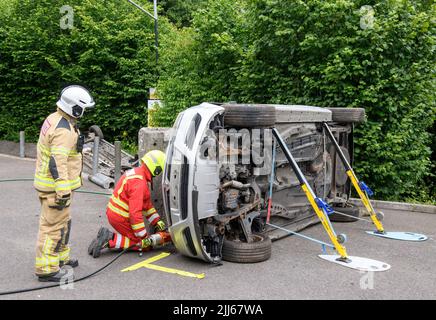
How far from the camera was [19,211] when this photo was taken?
334 inches

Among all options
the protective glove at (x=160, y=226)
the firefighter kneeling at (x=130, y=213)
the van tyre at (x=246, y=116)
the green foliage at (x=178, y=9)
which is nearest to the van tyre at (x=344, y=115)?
the van tyre at (x=246, y=116)

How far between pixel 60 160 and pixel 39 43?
15401mm

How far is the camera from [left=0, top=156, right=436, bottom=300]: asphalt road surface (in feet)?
15.4

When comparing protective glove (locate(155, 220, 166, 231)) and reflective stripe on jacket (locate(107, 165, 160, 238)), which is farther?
protective glove (locate(155, 220, 166, 231))

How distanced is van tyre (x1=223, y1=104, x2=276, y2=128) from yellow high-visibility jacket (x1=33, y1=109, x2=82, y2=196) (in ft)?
5.66

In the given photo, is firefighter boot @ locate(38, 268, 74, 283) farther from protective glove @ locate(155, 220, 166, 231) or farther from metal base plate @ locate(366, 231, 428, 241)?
metal base plate @ locate(366, 231, 428, 241)

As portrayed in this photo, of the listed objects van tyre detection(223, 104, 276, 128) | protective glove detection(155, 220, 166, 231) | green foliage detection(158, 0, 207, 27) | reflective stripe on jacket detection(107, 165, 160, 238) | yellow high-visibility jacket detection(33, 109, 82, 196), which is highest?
green foliage detection(158, 0, 207, 27)

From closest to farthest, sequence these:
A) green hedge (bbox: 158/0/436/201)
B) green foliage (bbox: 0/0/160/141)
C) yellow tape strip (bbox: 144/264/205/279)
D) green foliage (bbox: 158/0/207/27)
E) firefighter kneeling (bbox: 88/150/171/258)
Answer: yellow tape strip (bbox: 144/264/205/279), firefighter kneeling (bbox: 88/150/171/258), green hedge (bbox: 158/0/436/201), green foliage (bbox: 0/0/160/141), green foliage (bbox: 158/0/207/27)

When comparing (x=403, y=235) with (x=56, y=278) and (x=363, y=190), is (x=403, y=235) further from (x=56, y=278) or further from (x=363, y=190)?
(x=56, y=278)

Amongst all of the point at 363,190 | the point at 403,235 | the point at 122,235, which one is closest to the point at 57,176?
the point at 122,235

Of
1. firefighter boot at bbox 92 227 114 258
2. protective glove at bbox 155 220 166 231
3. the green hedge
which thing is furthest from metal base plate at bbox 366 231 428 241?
firefighter boot at bbox 92 227 114 258

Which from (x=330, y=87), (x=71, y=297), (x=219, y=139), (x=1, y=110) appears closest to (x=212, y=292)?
(x=71, y=297)

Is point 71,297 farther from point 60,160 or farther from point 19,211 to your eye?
point 19,211

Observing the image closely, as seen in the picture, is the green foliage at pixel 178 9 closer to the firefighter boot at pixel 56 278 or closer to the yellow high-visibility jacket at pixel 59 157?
the yellow high-visibility jacket at pixel 59 157
